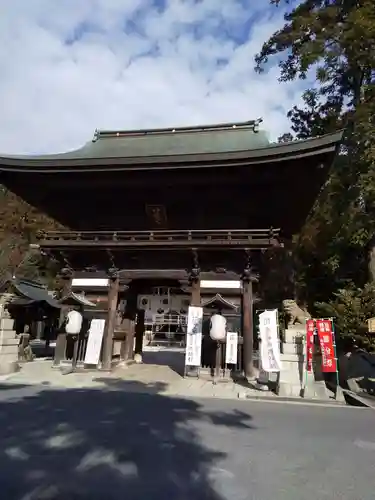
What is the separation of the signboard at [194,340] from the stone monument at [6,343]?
539 centimetres

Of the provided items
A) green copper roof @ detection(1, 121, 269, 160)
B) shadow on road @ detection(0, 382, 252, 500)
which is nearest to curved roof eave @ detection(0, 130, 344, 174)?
green copper roof @ detection(1, 121, 269, 160)

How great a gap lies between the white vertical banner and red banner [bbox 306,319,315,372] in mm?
705

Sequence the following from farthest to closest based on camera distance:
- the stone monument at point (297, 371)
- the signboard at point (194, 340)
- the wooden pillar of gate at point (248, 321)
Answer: the wooden pillar of gate at point (248, 321), the signboard at point (194, 340), the stone monument at point (297, 371)

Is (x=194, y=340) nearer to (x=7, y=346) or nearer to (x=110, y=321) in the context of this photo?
(x=110, y=321)

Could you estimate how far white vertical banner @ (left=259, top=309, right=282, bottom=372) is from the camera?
9.68 m

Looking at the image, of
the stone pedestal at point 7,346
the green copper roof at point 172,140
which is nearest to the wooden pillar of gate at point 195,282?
the green copper roof at point 172,140

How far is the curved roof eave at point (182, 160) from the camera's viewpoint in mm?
10961

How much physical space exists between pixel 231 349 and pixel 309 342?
2671 mm

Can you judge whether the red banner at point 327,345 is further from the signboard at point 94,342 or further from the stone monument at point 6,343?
the stone monument at point 6,343

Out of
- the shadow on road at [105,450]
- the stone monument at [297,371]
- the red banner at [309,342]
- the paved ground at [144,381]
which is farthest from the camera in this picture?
the paved ground at [144,381]

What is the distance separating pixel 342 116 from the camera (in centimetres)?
1616

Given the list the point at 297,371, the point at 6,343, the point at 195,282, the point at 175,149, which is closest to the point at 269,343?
the point at 297,371

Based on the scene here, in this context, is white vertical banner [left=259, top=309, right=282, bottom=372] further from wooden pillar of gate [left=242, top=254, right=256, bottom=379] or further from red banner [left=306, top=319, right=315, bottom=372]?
wooden pillar of gate [left=242, top=254, right=256, bottom=379]

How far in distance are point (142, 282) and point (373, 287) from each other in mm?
8240
